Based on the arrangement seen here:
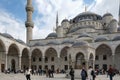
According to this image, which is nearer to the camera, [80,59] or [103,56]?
[80,59]

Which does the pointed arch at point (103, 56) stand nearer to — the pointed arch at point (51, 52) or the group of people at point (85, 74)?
the pointed arch at point (51, 52)

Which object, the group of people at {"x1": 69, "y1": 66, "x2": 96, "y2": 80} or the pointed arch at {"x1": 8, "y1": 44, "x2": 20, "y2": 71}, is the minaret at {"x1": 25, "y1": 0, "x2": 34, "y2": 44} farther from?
the group of people at {"x1": 69, "y1": 66, "x2": 96, "y2": 80}

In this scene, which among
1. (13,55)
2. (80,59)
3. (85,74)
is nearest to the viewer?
(85,74)

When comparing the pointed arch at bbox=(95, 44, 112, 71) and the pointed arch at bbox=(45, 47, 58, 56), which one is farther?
Result: the pointed arch at bbox=(45, 47, 58, 56)

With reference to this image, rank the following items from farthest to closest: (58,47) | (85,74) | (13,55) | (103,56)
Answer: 1. (58,47)
2. (13,55)
3. (103,56)
4. (85,74)

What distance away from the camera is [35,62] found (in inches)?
1419

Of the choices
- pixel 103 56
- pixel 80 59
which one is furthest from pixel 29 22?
pixel 80 59

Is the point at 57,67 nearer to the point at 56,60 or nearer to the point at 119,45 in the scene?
the point at 56,60

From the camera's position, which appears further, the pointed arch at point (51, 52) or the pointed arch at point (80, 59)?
the pointed arch at point (51, 52)

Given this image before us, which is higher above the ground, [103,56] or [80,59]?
[103,56]

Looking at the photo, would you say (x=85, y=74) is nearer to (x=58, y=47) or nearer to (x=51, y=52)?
(x=58, y=47)

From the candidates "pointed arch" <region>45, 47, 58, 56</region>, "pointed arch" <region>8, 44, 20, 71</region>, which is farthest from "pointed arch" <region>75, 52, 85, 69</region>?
"pointed arch" <region>45, 47, 58, 56</region>

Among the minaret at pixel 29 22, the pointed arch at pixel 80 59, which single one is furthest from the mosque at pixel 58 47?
the pointed arch at pixel 80 59

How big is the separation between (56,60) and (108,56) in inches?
336
